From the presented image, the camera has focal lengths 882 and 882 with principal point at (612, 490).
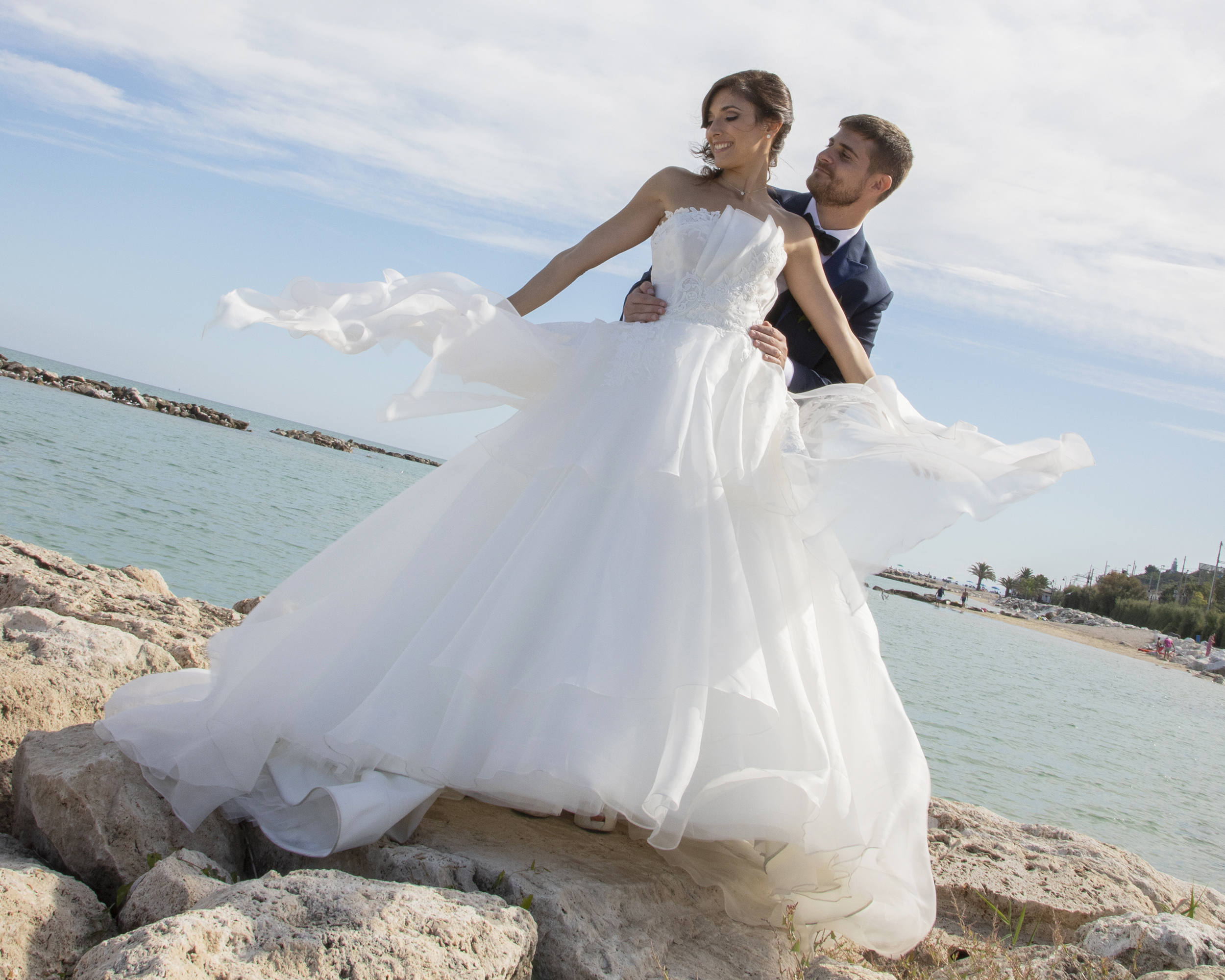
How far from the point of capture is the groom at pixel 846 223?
389cm

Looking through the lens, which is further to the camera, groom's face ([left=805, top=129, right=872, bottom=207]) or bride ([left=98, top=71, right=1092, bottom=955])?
groom's face ([left=805, top=129, right=872, bottom=207])

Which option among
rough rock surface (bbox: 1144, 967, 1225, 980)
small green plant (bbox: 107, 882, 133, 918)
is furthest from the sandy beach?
small green plant (bbox: 107, 882, 133, 918)

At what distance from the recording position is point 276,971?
1645mm

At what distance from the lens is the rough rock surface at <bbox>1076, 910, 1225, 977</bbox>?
9.95 ft

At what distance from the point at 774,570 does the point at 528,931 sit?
1354 mm

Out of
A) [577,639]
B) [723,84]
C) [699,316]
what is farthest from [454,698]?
[723,84]

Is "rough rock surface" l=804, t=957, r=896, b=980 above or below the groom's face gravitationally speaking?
below

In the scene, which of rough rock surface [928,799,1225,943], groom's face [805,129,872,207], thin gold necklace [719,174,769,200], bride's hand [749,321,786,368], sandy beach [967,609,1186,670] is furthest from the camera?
sandy beach [967,609,1186,670]

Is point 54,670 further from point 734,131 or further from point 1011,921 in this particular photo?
point 1011,921

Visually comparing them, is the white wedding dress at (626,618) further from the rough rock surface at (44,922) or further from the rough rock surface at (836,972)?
the rough rock surface at (44,922)

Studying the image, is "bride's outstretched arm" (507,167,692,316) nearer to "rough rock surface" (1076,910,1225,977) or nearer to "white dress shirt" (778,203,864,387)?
"white dress shirt" (778,203,864,387)

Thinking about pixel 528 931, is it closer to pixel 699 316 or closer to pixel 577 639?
pixel 577 639

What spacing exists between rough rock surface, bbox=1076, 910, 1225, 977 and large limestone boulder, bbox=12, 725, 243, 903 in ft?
9.85

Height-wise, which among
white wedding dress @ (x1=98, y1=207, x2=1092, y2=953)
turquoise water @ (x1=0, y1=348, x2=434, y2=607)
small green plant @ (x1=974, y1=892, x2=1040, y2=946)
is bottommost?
turquoise water @ (x1=0, y1=348, x2=434, y2=607)
